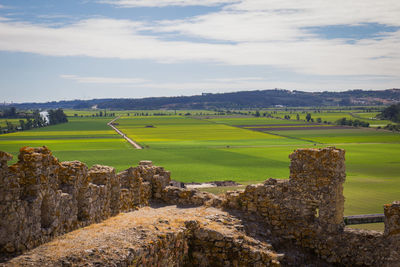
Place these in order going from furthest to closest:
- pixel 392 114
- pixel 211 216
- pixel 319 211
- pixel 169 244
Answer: pixel 392 114
pixel 319 211
pixel 211 216
pixel 169 244

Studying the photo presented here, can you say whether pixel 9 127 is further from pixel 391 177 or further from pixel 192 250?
pixel 192 250

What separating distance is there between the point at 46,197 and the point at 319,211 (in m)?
8.53

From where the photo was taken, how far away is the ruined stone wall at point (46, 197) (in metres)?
9.17

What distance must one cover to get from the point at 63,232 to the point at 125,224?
1767 mm

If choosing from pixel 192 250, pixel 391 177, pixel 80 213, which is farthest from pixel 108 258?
pixel 391 177

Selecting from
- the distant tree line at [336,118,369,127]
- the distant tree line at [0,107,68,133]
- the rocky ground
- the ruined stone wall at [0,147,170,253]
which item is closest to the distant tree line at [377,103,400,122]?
the distant tree line at [336,118,369,127]

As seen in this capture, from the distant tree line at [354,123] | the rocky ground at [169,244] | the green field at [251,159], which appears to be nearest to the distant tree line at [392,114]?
the distant tree line at [354,123]

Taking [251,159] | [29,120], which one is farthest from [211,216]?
[29,120]

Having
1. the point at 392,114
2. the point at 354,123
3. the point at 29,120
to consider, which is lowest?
the point at 354,123

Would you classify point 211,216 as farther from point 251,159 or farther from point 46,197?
point 251,159

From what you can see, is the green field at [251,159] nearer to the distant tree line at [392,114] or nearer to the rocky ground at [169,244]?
the rocky ground at [169,244]

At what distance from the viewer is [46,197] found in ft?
34.0

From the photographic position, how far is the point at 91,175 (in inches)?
519

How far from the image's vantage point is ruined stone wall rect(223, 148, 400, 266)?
13255 millimetres
